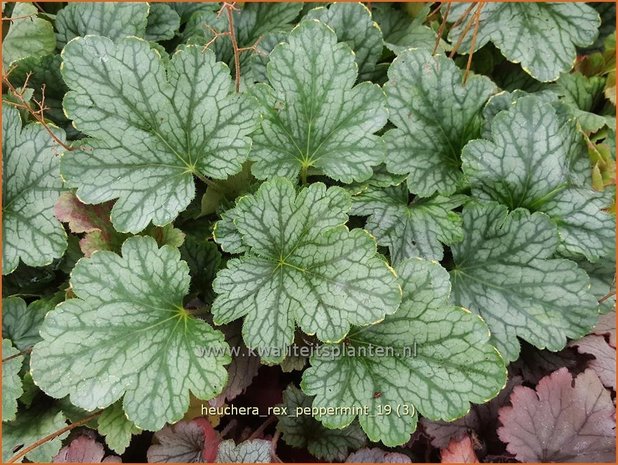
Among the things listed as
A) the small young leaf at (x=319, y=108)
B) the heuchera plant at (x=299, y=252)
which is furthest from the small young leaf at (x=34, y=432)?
the small young leaf at (x=319, y=108)

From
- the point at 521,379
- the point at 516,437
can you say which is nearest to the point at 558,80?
the point at 521,379

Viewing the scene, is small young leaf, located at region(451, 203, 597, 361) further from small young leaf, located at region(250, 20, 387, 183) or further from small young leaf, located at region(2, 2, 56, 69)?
small young leaf, located at region(2, 2, 56, 69)

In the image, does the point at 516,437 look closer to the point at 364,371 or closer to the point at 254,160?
the point at 364,371

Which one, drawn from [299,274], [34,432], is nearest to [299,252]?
[299,274]

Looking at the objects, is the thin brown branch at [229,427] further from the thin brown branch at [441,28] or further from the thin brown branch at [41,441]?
the thin brown branch at [441,28]

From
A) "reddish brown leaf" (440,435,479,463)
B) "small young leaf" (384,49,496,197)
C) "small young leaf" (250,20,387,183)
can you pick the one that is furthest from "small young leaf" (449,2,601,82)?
"reddish brown leaf" (440,435,479,463)

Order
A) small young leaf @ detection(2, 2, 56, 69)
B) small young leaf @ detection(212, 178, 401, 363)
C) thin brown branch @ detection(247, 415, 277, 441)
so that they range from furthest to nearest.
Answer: small young leaf @ detection(2, 2, 56, 69) → thin brown branch @ detection(247, 415, 277, 441) → small young leaf @ detection(212, 178, 401, 363)
